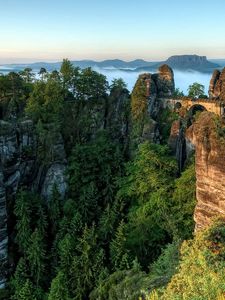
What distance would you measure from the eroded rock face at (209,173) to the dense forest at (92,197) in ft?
10.8

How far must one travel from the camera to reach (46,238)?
37.5 m

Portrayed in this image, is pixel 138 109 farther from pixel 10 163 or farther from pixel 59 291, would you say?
pixel 59 291

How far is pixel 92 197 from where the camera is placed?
38.4 meters

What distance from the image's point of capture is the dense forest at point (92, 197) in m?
32.1

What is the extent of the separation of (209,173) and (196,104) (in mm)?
21453

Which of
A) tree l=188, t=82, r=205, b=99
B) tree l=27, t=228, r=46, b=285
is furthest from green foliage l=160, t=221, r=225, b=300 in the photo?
tree l=188, t=82, r=205, b=99

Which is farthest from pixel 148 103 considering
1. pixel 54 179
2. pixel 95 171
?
pixel 54 179

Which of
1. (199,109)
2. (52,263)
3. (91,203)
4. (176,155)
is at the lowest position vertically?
(52,263)

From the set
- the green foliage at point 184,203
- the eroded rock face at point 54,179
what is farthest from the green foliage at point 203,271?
the eroded rock face at point 54,179

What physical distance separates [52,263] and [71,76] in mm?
20728

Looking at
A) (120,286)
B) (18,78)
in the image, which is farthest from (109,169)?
(120,286)

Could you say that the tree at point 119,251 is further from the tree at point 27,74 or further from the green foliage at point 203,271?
the tree at point 27,74

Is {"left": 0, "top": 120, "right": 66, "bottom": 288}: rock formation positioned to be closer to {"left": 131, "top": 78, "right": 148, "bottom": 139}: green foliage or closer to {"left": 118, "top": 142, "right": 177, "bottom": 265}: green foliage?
{"left": 118, "top": 142, "right": 177, "bottom": 265}: green foliage

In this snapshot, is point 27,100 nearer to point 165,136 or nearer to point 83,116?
point 83,116
